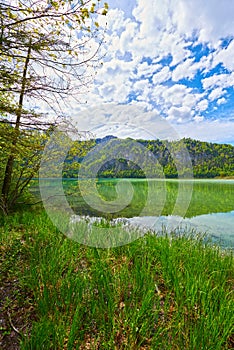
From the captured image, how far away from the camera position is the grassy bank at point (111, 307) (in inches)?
62.0

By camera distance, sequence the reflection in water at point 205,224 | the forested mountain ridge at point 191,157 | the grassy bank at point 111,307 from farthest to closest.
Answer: the reflection in water at point 205,224, the forested mountain ridge at point 191,157, the grassy bank at point 111,307

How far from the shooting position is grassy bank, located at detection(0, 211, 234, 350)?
157cm

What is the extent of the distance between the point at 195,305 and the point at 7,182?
5.08 metres

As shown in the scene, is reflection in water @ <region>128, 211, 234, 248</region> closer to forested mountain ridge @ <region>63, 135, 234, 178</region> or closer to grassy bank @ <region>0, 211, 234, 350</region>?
forested mountain ridge @ <region>63, 135, 234, 178</region>

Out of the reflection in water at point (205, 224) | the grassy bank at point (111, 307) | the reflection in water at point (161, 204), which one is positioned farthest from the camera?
the reflection in water at point (161, 204)

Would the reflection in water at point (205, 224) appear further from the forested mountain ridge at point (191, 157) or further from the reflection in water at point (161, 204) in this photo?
the forested mountain ridge at point (191, 157)

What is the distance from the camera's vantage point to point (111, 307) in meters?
1.85

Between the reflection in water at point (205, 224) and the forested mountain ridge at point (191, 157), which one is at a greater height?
the forested mountain ridge at point (191, 157)

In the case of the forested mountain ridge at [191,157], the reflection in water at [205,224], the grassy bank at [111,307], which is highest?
the forested mountain ridge at [191,157]

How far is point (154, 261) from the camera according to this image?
2.80m

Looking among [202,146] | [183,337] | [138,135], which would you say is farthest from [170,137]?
[202,146]

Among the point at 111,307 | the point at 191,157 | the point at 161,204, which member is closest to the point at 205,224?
the point at 161,204

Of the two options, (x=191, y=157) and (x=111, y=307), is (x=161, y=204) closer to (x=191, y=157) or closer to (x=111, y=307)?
(x=111, y=307)

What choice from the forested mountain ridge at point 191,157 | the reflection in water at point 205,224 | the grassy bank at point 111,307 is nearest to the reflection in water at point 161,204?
the reflection in water at point 205,224
